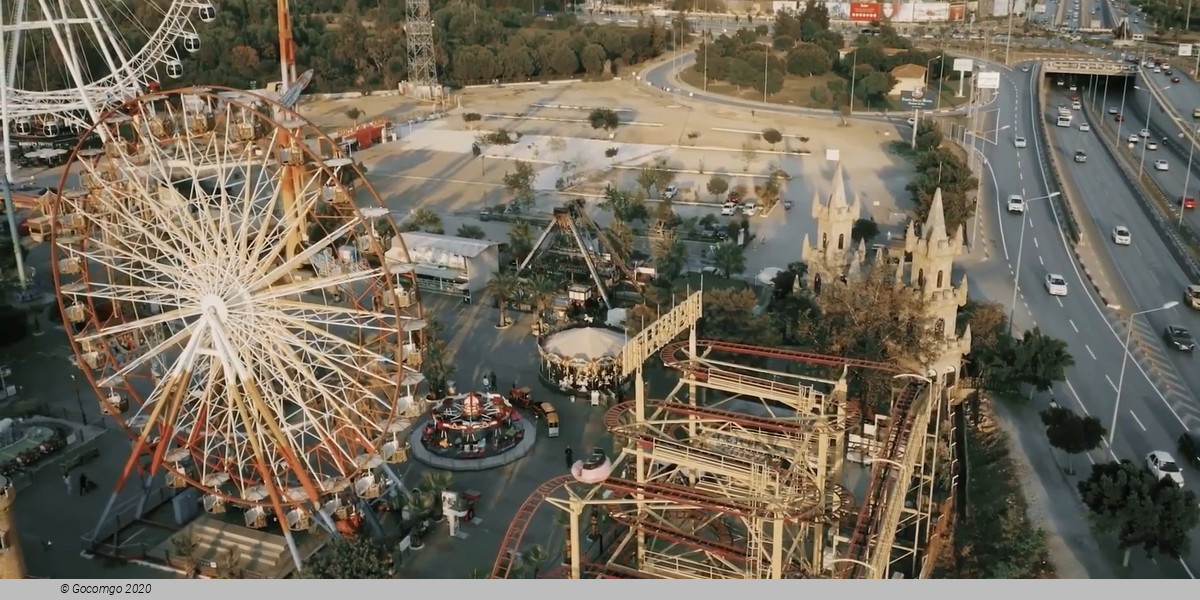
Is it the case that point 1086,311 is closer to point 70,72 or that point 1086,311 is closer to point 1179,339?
point 1179,339

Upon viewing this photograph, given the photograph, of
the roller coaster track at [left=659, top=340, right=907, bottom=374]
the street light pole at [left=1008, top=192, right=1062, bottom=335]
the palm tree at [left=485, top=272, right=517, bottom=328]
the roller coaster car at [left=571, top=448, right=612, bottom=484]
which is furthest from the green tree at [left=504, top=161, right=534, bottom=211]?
the roller coaster car at [left=571, top=448, right=612, bottom=484]

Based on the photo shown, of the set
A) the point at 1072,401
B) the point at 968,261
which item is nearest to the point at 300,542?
the point at 1072,401

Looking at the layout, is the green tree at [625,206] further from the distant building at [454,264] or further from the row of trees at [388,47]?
the row of trees at [388,47]

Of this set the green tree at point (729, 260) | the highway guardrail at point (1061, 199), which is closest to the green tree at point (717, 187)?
the green tree at point (729, 260)

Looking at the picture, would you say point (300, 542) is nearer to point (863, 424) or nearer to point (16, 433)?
point (16, 433)

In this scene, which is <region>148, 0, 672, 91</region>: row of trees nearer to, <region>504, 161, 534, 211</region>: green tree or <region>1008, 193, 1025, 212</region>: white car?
<region>504, 161, 534, 211</region>: green tree

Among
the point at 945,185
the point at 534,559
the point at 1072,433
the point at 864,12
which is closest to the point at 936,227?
the point at 1072,433
